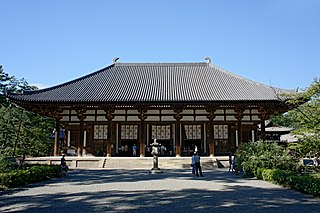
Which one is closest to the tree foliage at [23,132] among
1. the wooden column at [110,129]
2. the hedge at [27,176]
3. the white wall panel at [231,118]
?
the wooden column at [110,129]

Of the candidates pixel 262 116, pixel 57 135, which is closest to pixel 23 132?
pixel 57 135

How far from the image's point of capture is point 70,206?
23.4ft

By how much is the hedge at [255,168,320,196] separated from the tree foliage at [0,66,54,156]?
20.7 meters

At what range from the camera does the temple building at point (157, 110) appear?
801 inches

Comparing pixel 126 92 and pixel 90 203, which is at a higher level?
pixel 126 92

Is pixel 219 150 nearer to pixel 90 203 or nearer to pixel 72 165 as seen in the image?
pixel 72 165

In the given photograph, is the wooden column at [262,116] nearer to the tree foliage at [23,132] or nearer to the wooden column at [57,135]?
the wooden column at [57,135]

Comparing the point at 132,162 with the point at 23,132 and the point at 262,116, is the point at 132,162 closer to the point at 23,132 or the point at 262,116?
the point at 262,116

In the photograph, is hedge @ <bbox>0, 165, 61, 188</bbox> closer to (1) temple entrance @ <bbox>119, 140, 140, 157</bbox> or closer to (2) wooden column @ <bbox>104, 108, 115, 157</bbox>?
(2) wooden column @ <bbox>104, 108, 115, 157</bbox>

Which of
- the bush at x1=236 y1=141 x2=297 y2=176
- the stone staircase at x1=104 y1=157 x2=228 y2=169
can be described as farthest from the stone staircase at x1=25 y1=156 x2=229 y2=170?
the bush at x1=236 y1=141 x2=297 y2=176

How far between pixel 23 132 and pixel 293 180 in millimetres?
26144

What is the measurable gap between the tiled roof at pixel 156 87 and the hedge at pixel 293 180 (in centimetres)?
873

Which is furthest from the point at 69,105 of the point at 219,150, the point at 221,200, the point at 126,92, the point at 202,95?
the point at 221,200

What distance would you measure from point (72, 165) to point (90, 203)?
12.9m
